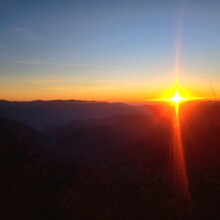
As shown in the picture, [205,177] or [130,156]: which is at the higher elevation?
[205,177]

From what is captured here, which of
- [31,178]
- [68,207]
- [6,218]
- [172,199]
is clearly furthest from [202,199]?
[31,178]

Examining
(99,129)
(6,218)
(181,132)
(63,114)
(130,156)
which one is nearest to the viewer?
(6,218)

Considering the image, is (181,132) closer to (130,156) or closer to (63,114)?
(130,156)

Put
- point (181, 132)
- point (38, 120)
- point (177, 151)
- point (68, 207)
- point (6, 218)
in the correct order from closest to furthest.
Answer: point (6, 218) < point (68, 207) < point (177, 151) < point (181, 132) < point (38, 120)

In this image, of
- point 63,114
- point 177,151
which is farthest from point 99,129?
point 63,114

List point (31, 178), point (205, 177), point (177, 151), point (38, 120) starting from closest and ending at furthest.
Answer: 1. point (205, 177)
2. point (31, 178)
3. point (177, 151)
4. point (38, 120)

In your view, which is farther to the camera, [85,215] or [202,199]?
[202,199]

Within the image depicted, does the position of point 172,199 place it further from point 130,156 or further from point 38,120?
point 38,120

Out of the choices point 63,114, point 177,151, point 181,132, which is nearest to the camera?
point 177,151

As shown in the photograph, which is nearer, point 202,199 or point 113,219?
point 113,219

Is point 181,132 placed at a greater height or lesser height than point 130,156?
greater
